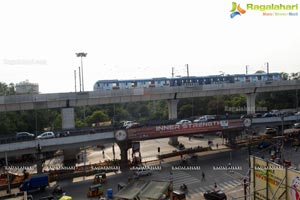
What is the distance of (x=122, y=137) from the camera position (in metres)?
31.8

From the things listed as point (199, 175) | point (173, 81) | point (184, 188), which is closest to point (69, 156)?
point (199, 175)

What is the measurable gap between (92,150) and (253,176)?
1511 inches

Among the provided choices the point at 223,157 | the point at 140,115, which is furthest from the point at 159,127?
the point at 140,115

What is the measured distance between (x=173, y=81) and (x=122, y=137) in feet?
79.2

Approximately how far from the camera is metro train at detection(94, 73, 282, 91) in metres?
47.3

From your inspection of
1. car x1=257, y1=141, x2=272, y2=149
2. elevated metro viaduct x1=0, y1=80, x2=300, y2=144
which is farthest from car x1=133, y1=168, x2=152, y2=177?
car x1=257, y1=141, x2=272, y2=149

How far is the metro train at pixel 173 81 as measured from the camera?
47.3 m

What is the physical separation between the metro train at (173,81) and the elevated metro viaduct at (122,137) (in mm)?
16062

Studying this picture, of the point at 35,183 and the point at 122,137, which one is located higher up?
the point at 122,137

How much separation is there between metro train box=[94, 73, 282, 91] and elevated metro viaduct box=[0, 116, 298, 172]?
1606 centimetres

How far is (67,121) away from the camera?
37.2 meters

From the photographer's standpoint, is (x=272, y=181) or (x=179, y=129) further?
(x=179, y=129)

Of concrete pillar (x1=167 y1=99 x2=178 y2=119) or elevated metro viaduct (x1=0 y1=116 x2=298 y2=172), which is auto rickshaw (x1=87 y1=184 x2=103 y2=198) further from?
concrete pillar (x1=167 y1=99 x2=178 y2=119)

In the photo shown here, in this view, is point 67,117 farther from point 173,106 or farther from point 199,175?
point 199,175
